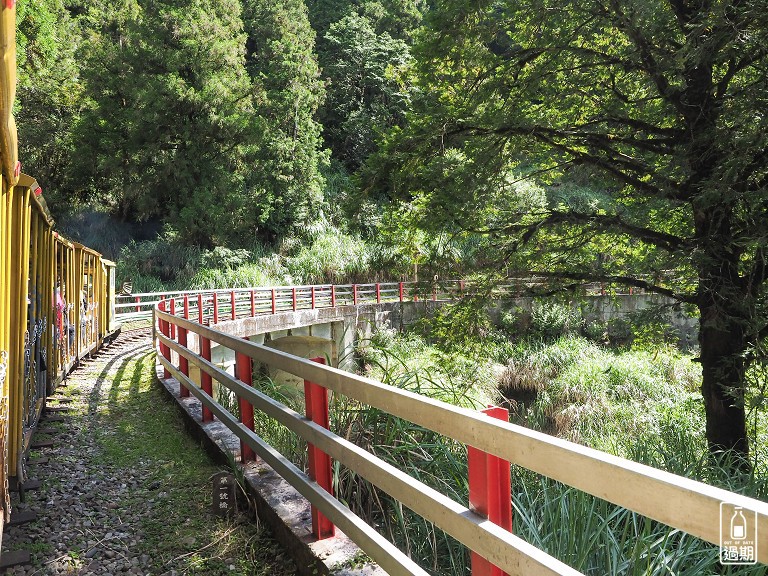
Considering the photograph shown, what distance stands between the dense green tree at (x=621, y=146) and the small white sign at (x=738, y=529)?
4.90m

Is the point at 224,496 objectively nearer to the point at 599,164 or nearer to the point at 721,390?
the point at 721,390

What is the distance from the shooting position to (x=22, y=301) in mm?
4367

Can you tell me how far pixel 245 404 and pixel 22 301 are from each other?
175 cm

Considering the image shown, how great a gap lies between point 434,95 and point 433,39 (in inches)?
30.2

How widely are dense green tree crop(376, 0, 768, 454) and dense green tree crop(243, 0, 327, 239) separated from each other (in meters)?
24.3

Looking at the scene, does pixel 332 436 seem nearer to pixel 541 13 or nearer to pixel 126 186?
pixel 541 13

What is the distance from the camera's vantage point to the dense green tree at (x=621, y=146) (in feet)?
19.5

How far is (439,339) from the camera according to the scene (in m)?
10.3

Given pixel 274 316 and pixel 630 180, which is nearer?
pixel 630 180

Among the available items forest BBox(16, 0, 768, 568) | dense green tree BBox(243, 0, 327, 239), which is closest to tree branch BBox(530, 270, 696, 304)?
forest BBox(16, 0, 768, 568)

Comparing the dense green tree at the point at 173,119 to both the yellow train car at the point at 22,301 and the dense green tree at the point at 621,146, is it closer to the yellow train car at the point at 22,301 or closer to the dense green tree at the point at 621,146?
the yellow train car at the point at 22,301

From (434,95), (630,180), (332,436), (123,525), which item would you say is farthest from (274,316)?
(332,436)

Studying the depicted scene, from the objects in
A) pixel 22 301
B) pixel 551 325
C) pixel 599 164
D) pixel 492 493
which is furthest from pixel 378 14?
pixel 492 493

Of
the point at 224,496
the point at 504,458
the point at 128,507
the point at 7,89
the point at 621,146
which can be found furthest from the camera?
the point at 621,146
